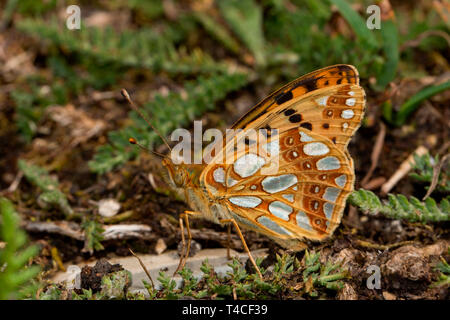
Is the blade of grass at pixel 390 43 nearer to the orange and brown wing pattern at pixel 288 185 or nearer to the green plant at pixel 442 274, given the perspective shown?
the orange and brown wing pattern at pixel 288 185

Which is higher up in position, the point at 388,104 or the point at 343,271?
the point at 388,104

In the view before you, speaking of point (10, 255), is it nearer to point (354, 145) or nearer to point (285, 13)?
point (354, 145)

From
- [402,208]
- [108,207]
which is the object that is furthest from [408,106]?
[108,207]

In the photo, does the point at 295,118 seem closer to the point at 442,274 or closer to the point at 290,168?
the point at 290,168

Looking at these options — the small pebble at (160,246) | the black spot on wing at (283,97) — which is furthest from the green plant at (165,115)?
the black spot on wing at (283,97)

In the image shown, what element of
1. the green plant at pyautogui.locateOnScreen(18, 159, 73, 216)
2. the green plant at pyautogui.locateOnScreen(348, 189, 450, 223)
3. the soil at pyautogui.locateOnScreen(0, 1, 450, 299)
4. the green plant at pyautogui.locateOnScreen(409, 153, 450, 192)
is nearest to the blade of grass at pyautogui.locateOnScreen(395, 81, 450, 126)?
the soil at pyautogui.locateOnScreen(0, 1, 450, 299)

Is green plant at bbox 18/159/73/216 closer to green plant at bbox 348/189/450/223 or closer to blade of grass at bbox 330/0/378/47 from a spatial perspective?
green plant at bbox 348/189/450/223
